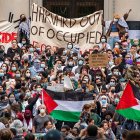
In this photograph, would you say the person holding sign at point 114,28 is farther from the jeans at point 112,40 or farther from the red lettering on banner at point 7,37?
the red lettering on banner at point 7,37

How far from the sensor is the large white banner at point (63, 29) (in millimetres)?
27438

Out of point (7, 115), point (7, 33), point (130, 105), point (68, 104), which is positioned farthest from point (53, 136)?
point (7, 33)

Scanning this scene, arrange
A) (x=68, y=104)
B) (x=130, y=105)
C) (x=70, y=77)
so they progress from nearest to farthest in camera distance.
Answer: (x=130, y=105) → (x=68, y=104) → (x=70, y=77)

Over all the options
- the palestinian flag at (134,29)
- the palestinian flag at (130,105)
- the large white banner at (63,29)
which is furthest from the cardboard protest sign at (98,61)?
the palestinian flag at (134,29)

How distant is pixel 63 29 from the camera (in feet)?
91.2

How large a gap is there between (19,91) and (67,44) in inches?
298

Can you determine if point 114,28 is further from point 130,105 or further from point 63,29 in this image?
point 130,105

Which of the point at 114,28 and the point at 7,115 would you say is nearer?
the point at 7,115

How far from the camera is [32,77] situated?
22.2m

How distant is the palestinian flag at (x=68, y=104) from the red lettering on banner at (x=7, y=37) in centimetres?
1089

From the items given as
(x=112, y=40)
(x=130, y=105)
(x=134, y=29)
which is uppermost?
(x=134, y=29)

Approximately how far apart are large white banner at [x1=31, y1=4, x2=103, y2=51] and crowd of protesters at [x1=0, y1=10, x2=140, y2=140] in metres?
0.41

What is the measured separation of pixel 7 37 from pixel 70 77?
697cm

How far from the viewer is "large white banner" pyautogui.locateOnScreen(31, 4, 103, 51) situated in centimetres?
2744
